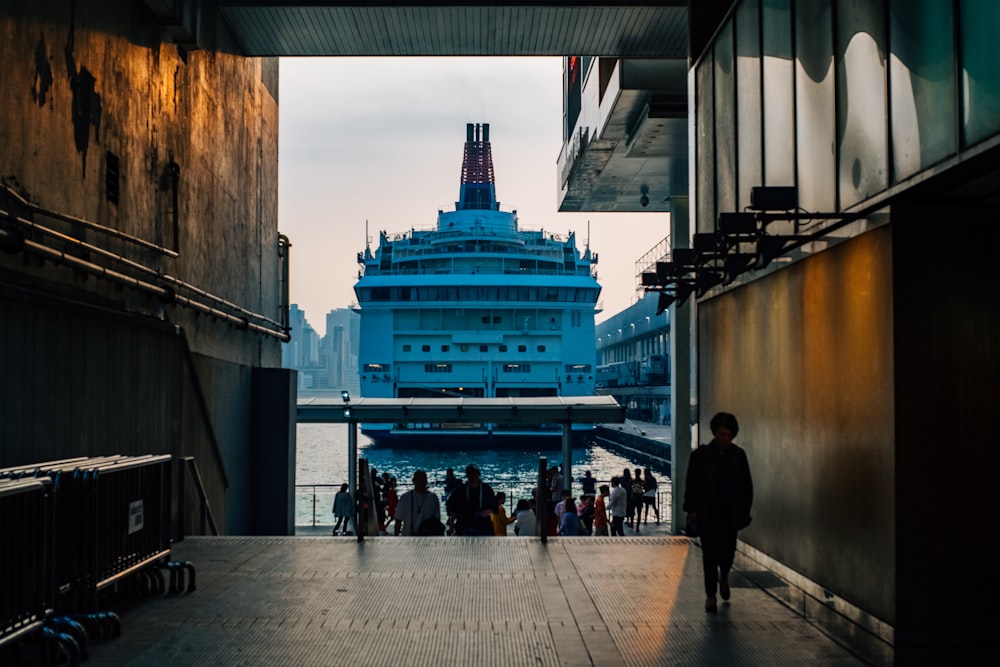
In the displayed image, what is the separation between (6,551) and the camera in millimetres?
5793

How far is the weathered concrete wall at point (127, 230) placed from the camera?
860cm

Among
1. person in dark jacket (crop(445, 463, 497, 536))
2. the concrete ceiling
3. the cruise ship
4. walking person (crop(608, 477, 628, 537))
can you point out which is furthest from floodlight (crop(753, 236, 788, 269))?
the cruise ship

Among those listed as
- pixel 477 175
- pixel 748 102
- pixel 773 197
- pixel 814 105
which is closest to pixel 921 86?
pixel 814 105

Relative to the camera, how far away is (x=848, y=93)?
7.27 metres

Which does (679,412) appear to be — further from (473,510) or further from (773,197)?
(773,197)

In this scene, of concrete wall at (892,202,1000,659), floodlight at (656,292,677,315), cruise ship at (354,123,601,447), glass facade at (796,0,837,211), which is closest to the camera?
concrete wall at (892,202,1000,659)

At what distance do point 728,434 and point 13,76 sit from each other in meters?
6.65

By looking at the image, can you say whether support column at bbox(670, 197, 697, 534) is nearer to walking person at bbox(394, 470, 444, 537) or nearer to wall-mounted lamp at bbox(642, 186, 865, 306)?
walking person at bbox(394, 470, 444, 537)

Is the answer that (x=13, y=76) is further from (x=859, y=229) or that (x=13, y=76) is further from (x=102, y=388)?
(x=859, y=229)

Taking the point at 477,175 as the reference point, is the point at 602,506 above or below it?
below

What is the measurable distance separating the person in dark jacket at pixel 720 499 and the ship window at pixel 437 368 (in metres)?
54.4

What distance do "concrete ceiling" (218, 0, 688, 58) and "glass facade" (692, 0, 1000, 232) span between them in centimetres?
460

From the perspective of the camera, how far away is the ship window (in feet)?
205

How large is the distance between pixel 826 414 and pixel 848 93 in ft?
7.81
